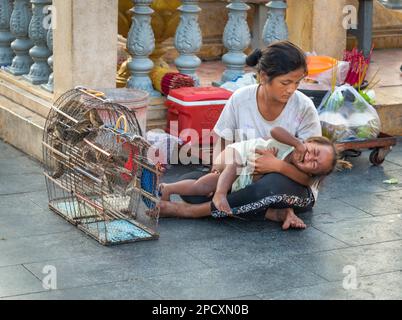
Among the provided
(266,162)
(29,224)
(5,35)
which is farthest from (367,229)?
(5,35)

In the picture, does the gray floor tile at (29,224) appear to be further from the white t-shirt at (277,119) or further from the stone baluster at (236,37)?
the stone baluster at (236,37)

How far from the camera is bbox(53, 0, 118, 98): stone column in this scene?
731cm

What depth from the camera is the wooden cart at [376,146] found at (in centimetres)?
775

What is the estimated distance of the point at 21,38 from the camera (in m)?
8.55

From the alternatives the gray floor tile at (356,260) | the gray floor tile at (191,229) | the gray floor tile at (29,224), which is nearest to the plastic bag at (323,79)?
the gray floor tile at (191,229)

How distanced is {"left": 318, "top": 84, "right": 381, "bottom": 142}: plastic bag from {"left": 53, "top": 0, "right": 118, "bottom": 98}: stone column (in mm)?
1574

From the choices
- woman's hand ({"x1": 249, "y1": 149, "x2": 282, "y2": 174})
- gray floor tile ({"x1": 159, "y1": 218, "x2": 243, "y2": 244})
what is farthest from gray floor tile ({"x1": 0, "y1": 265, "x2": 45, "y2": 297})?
woman's hand ({"x1": 249, "y1": 149, "x2": 282, "y2": 174})

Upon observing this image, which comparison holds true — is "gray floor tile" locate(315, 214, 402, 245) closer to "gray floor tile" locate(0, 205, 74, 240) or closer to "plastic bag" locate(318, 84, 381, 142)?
"plastic bag" locate(318, 84, 381, 142)

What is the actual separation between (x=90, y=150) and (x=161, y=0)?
2295 millimetres

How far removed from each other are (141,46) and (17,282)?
2854 millimetres

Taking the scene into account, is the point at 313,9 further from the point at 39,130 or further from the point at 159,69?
the point at 39,130

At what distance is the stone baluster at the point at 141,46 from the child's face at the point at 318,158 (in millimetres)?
2104

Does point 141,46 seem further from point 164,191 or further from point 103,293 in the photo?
point 103,293
